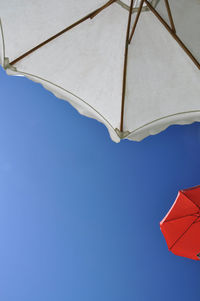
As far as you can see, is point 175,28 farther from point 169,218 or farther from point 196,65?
point 169,218

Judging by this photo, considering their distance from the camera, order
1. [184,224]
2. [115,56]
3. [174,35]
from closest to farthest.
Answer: [174,35] → [115,56] → [184,224]

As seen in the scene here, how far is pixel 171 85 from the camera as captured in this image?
112 inches

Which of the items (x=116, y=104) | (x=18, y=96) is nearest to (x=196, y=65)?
(x=116, y=104)

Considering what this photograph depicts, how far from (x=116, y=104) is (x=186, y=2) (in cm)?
95

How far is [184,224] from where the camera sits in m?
3.32

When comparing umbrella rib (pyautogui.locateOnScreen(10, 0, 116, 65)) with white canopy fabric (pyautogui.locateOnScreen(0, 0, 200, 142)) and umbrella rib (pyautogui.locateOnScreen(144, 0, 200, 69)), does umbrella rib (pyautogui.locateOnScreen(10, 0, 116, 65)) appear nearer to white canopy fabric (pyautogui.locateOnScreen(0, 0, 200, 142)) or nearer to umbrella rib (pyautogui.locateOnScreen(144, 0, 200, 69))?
white canopy fabric (pyautogui.locateOnScreen(0, 0, 200, 142))

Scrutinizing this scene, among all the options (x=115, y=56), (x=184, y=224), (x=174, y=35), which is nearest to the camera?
(x=174, y=35)

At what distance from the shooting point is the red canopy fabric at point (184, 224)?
324 cm

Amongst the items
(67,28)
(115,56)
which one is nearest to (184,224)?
(115,56)

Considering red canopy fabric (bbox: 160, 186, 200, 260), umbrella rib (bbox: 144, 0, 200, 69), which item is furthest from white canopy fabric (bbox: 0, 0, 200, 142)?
red canopy fabric (bbox: 160, 186, 200, 260)

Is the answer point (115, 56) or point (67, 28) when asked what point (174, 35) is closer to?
point (115, 56)

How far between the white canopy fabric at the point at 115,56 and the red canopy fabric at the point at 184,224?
2.49ft

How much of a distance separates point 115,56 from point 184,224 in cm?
170

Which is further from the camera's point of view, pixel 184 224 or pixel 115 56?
pixel 184 224
